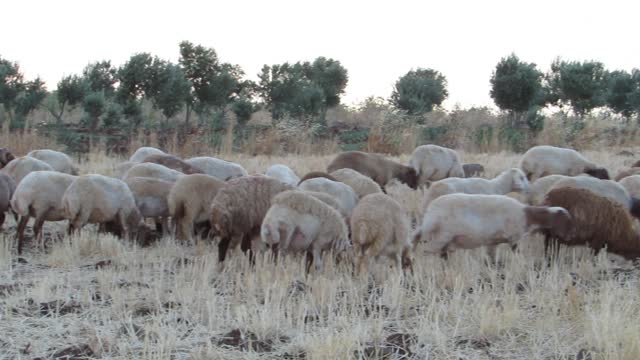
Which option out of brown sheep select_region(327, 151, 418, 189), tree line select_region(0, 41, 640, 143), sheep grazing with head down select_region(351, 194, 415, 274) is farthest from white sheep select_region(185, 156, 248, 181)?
tree line select_region(0, 41, 640, 143)

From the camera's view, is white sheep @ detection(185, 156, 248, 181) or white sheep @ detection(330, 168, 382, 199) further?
white sheep @ detection(185, 156, 248, 181)

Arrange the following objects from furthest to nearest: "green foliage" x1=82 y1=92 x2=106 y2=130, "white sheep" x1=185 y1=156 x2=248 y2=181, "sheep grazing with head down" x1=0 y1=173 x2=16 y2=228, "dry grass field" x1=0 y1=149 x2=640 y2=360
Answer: "green foliage" x1=82 y1=92 x2=106 y2=130
"white sheep" x1=185 y1=156 x2=248 y2=181
"sheep grazing with head down" x1=0 y1=173 x2=16 y2=228
"dry grass field" x1=0 y1=149 x2=640 y2=360

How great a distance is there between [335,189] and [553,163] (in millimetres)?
5171

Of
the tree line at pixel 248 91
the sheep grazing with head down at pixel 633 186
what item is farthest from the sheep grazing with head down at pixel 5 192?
the tree line at pixel 248 91

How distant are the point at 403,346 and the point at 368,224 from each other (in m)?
2.19

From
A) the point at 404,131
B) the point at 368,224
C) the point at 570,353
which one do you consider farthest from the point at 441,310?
the point at 404,131

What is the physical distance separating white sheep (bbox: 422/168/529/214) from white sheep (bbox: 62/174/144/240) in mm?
3534

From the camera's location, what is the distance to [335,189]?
877 centimetres

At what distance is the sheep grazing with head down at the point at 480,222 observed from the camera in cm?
739

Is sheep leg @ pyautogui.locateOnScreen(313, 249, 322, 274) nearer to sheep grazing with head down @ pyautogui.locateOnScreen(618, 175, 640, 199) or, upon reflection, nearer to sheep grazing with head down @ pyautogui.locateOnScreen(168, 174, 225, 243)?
sheep grazing with head down @ pyautogui.locateOnScreen(168, 174, 225, 243)

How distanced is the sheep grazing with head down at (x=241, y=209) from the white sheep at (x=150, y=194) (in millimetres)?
1766

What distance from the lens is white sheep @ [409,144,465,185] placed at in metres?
13.0

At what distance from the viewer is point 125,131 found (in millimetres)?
23641

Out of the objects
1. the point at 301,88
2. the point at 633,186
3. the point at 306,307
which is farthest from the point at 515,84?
the point at 306,307
